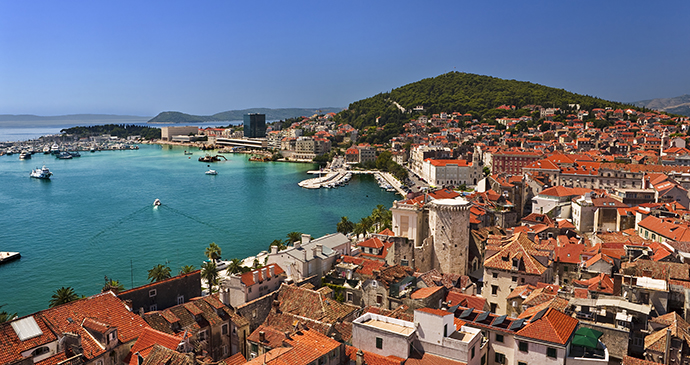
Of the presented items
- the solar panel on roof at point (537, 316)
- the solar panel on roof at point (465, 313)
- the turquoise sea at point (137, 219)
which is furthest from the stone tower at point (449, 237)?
the turquoise sea at point (137, 219)

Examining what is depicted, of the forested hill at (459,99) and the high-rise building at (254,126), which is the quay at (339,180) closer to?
the forested hill at (459,99)

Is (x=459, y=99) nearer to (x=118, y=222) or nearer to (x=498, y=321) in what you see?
(x=118, y=222)


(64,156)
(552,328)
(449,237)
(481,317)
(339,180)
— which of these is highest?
(552,328)

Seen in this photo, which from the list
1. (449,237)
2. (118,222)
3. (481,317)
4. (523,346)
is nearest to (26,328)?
(481,317)

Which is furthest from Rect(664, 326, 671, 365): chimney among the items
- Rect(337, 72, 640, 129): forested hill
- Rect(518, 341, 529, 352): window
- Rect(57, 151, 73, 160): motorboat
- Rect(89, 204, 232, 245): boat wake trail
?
Rect(57, 151, 73, 160): motorboat

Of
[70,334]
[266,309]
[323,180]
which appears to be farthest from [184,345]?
[323,180]

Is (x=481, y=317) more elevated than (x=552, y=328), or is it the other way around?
(x=552, y=328)

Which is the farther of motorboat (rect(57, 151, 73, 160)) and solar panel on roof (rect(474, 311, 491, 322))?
motorboat (rect(57, 151, 73, 160))

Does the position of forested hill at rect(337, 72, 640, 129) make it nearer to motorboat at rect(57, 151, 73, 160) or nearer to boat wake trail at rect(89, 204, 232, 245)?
boat wake trail at rect(89, 204, 232, 245)
